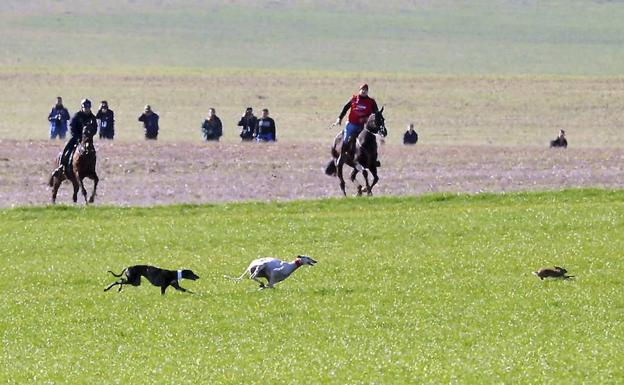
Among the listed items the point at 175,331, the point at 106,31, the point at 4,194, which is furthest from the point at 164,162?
the point at 106,31

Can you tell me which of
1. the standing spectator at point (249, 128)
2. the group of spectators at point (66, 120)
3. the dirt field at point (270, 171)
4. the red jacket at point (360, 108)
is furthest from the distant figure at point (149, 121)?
the red jacket at point (360, 108)

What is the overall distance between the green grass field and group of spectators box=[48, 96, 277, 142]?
23062 mm

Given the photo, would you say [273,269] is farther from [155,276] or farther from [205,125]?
[205,125]

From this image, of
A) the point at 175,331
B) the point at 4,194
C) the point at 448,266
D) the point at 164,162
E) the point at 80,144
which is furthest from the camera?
the point at 164,162

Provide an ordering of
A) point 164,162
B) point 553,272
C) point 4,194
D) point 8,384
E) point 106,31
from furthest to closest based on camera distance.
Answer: point 106,31
point 164,162
point 4,194
point 553,272
point 8,384

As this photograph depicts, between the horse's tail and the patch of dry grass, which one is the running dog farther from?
the patch of dry grass

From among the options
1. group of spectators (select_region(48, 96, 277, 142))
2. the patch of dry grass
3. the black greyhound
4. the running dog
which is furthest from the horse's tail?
the patch of dry grass

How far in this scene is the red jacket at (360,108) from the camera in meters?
33.2

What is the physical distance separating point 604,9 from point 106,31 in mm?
54546

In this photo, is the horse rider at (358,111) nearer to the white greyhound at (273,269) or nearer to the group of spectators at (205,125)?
the white greyhound at (273,269)

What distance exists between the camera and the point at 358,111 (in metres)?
33.4

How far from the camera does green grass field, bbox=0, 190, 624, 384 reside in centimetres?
1557

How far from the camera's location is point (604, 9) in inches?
6427

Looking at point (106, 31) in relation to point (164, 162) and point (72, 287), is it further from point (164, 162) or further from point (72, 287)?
point (72, 287)
